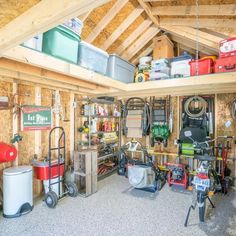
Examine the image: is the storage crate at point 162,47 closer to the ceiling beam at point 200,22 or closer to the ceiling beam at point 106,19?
the ceiling beam at point 200,22

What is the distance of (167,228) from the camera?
2.59 metres

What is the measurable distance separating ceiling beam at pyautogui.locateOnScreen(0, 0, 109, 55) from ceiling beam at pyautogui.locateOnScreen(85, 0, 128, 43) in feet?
7.51

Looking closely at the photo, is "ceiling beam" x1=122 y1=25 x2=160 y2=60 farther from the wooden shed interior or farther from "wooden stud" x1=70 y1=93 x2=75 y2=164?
"wooden stud" x1=70 y1=93 x2=75 y2=164

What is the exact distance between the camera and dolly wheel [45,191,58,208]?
10.2 feet

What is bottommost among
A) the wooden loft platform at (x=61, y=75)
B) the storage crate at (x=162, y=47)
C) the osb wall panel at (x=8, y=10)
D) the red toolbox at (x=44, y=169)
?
the red toolbox at (x=44, y=169)

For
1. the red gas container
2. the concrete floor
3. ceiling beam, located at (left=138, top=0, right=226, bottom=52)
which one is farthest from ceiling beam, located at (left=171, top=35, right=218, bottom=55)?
the red gas container

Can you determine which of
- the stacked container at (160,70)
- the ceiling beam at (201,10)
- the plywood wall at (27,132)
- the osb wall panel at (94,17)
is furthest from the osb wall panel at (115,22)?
the plywood wall at (27,132)

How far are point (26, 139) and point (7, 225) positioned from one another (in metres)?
1.36

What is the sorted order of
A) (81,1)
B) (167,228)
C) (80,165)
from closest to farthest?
(81,1), (167,228), (80,165)

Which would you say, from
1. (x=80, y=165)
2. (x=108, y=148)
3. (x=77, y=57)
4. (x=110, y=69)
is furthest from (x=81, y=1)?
(x=108, y=148)

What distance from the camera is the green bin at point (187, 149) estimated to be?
416 centimetres

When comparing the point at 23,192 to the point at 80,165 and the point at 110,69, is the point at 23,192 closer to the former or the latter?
the point at 80,165

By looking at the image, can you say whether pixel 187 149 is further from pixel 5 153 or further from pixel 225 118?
pixel 5 153

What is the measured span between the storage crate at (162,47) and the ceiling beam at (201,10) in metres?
0.91
